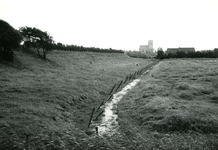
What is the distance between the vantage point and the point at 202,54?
8181 centimetres

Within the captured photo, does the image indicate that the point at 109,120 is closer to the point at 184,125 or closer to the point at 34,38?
the point at 184,125

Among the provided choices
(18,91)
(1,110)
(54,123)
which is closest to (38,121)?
(54,123)

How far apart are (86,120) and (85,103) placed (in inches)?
168

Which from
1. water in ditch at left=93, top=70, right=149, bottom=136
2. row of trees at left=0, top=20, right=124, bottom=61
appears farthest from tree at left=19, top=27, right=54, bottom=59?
water in ditch at left=93, top=70, right=149, bottom=136

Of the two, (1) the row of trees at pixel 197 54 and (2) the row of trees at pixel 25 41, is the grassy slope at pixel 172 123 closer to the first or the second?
(2) the row of trees at pixel 25 41

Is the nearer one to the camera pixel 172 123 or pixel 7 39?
pixel 172 123

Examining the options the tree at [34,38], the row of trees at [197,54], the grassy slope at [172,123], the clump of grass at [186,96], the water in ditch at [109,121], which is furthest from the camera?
the row of trees at [197,54]

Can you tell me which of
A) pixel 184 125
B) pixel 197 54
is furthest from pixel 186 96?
pixel 197 54

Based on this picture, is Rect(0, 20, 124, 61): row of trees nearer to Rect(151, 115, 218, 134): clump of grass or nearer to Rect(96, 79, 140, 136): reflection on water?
Rect(96, 79, 140, 136): reflection on water

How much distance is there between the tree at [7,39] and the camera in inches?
1097

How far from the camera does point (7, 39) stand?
27.7 meters

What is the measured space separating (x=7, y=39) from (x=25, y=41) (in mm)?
13800

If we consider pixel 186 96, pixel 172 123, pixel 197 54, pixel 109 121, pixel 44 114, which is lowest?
pixel 109 121

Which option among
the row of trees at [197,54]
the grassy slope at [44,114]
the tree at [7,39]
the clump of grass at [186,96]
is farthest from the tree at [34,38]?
the row of trees at [197,54]
